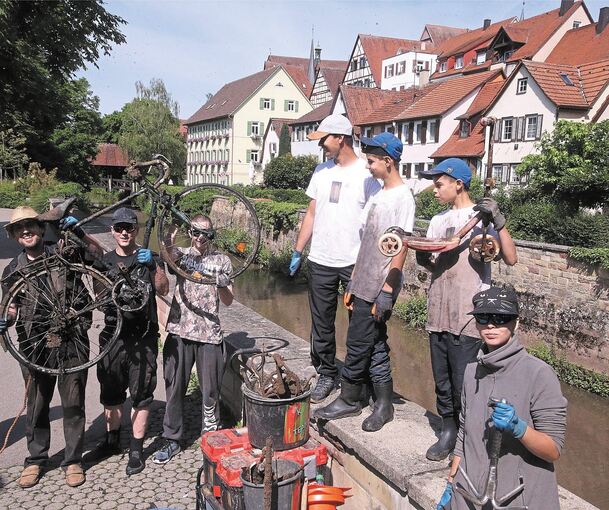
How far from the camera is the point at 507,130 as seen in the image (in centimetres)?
3009

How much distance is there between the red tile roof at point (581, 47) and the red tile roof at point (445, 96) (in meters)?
7.28

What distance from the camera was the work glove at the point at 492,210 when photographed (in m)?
3.28

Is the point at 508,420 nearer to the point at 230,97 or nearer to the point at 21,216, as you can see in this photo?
the point at 21,216

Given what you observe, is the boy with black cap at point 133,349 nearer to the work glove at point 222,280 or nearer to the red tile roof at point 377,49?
the work glove at point 222,280

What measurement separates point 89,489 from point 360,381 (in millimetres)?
2290

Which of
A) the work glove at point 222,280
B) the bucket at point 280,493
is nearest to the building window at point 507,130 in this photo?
the work glove at point 222,280

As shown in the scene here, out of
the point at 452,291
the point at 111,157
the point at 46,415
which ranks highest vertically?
the point at 111,157

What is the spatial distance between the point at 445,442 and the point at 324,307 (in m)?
1.45

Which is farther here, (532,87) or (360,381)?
(532,87)

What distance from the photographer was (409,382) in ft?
42.2

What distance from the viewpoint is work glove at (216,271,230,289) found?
187 inches

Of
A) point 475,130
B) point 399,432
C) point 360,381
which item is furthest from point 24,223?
point 475,130

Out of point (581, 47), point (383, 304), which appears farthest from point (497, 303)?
point (581, 47)

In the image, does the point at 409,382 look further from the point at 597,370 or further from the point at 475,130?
the point at 475,130
